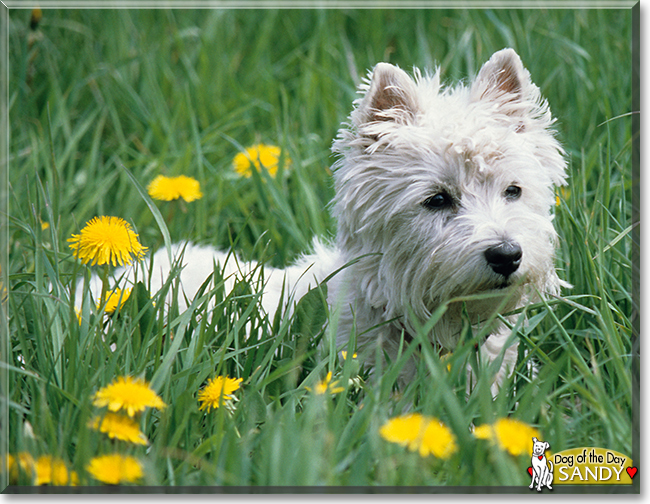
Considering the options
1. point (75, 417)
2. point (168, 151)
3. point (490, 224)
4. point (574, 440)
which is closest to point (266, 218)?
point (168, 151)

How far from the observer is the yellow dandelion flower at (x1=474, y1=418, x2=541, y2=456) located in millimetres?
1965

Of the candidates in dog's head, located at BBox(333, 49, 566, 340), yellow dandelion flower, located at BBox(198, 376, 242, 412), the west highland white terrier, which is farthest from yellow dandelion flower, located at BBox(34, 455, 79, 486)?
dog's head, located at BBox(333, 49, 566, 340)

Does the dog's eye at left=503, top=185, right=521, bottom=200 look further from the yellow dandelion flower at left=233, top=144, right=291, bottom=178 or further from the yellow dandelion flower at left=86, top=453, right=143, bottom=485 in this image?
the yellow dandelion flower at left=233, top=144, right=291, bottom=178

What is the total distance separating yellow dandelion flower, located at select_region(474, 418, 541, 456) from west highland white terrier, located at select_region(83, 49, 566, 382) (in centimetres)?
67

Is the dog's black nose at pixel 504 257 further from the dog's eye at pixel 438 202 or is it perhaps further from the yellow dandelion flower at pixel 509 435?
the yellow dandelion flower at pixel 509 435

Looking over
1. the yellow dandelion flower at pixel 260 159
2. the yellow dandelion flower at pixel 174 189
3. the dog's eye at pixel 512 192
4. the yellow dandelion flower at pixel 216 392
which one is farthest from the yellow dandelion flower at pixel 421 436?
the yellow dandelion flower at pixel 260 159

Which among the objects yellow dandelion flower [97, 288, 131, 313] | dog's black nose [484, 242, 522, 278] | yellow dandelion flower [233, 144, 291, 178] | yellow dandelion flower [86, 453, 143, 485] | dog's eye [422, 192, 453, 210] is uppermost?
yellow dandelion flower [233, 144, 291, 178]

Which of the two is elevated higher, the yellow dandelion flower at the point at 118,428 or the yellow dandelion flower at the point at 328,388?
the yellow dandelion flower at the point at 328,388

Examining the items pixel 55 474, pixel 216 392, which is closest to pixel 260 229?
pixel 216 392

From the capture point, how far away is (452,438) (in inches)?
80.6

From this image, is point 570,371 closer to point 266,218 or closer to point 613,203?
point 613,203

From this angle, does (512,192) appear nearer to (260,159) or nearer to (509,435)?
(509,435)

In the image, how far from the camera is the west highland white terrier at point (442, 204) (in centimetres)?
270

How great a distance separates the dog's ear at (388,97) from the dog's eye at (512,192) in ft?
1.78
